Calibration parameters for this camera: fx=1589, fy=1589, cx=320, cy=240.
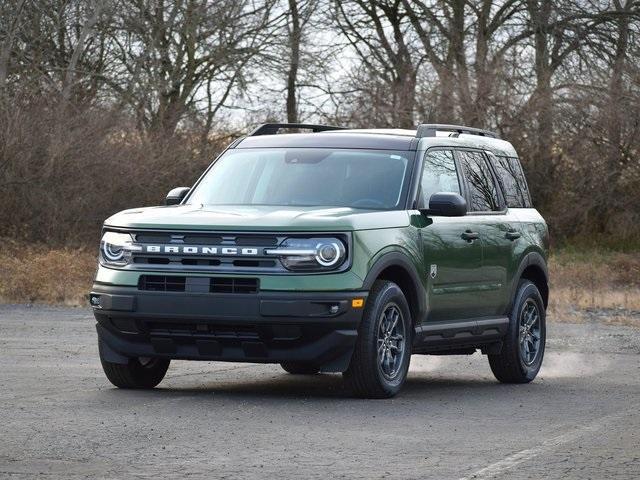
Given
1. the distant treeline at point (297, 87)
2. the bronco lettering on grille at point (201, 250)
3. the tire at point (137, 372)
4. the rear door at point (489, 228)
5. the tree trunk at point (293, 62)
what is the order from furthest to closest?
the tree trunk at point (293, 62), the distant treeline at point (297, 87), the rear door at point (489, 228), the tire at point (137, 372), the bronco lettering on grille at point (201, 250)

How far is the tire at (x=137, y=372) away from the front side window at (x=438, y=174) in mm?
2325

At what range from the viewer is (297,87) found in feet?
139

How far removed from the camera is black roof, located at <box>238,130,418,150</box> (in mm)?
12094

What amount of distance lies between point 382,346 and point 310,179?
5.18 ft

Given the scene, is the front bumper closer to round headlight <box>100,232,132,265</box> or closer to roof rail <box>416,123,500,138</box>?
round headlight <box>100,232,132,265</box>

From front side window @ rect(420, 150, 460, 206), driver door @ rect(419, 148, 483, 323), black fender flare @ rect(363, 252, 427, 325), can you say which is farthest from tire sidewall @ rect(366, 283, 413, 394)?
front side window @ rect(420, 150, 460, 206)

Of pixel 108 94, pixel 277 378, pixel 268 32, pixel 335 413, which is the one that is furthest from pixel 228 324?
pixel 268 32

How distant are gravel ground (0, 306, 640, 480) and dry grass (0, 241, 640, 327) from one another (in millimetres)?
9399

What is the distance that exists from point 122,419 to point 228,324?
125cm

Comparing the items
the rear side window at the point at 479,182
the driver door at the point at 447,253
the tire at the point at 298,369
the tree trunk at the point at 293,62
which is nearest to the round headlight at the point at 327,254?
the driver door at the point at 447,253

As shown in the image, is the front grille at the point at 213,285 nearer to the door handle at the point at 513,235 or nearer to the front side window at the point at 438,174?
the front side window at the point at 438,174

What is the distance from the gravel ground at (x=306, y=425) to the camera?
25.4 ft

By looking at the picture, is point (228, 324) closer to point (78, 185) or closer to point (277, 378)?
point (277, 378)

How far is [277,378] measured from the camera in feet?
42.5
